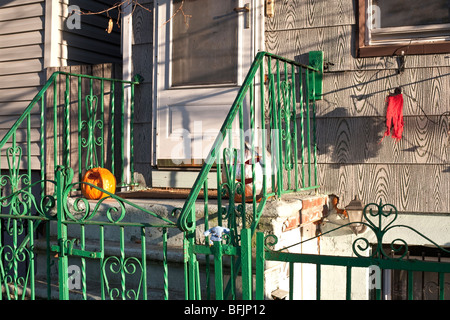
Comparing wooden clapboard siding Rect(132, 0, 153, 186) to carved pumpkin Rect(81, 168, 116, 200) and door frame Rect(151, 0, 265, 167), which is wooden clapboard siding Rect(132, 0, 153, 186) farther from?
carved pumpkin Rect(81, 168, 116, 200)

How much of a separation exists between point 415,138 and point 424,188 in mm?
413

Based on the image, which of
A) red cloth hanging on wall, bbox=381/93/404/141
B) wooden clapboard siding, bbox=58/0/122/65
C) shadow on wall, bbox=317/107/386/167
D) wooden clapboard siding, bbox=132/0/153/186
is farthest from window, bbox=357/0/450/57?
wooden clapboard siding, bbox=58/0/122/65

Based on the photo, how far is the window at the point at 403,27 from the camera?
4.80 metres

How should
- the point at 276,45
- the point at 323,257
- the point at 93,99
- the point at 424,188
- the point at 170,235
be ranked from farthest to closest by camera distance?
the point at 93,99, the point at 276,45, the point at 424,188, the point at 170,235, the point at 323,257

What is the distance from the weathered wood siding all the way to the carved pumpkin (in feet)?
6.00

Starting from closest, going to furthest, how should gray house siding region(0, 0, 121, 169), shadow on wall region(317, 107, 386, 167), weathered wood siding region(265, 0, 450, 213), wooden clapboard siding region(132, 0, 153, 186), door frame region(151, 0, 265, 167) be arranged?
weathered wood siding region(265, 0, 450, 213) < shadow on wall region(317, 107, 386, 167) < door frame region(151, 0, 265, 167) < wooden clapboard siding region(132, 0, 153, 186) < gray house siding region(0, 0, 121, 169)

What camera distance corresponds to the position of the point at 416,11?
4.89m

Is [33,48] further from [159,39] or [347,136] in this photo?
[347,136]

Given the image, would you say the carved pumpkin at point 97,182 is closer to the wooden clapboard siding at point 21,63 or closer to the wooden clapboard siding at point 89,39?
the wooden clapboard siding at point 21,63

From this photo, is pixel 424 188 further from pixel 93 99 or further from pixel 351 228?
pixel 93 99

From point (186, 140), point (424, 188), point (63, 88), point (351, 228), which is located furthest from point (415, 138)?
point (63, 88)

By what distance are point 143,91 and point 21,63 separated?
6.33 ft

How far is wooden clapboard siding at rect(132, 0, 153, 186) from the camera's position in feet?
19.0

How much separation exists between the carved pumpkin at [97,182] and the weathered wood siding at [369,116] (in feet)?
6.00
